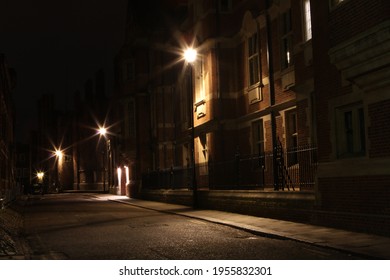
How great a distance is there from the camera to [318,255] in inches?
386

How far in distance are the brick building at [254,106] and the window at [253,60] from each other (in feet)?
0.15

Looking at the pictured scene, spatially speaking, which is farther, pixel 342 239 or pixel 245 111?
pixel 245 111

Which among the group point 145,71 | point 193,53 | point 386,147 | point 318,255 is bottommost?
point 318,255

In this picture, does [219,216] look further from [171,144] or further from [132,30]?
[132,30]

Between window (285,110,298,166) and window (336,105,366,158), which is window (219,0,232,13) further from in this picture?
window (336,105,366,158)

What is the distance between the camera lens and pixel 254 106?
909 inches

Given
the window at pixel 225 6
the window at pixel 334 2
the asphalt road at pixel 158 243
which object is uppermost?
the window at pixel 225 6

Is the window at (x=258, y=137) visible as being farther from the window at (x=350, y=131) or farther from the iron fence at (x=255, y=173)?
the window at (x=350, y=131)

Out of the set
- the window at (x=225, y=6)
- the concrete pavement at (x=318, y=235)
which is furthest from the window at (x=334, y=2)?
the window at (x=225, y=6)

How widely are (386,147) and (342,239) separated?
7.49ft

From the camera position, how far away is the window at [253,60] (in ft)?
75.3

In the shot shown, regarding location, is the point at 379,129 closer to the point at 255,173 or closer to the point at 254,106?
the point at 255,173

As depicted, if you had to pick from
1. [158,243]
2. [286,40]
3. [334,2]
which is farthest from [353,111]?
[286,40]
